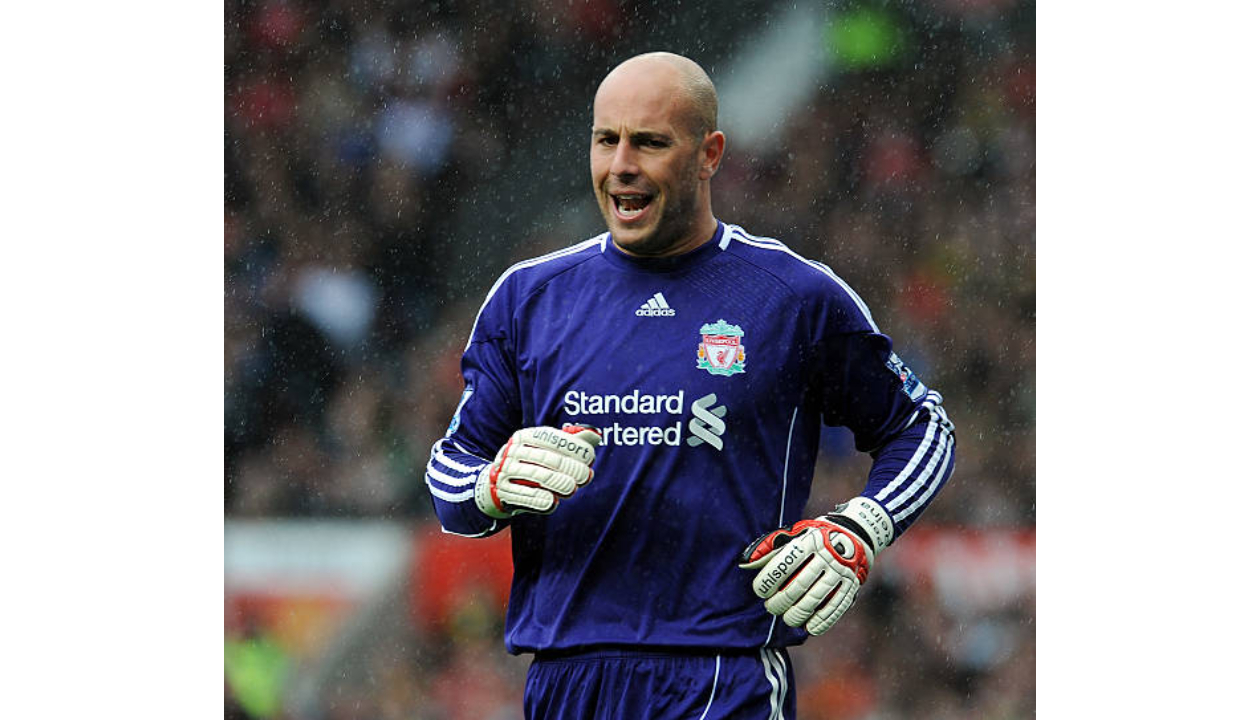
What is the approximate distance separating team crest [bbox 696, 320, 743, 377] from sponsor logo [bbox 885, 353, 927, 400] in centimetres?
36

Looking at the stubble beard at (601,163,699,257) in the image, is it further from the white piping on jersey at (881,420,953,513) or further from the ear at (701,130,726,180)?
the white piping on jersey at (881,420,953,513)

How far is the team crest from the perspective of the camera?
3.40 m

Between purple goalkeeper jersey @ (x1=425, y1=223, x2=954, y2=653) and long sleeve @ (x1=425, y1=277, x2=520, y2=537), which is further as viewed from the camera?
long sleeve @ (x1=425, y1=277, x2=520, y2=537)

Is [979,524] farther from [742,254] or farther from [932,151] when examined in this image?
[742,254]

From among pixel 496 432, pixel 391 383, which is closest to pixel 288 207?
pixel 391 383

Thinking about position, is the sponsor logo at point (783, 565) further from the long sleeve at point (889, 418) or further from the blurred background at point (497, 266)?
the blurred background at point (497, 266)

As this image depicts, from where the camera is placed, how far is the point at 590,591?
3.37 m

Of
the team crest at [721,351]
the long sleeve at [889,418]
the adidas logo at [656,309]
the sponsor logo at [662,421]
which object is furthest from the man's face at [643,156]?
the long sleeve at [889,418]

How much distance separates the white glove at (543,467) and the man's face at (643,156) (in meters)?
0.51

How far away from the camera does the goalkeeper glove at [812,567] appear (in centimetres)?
324

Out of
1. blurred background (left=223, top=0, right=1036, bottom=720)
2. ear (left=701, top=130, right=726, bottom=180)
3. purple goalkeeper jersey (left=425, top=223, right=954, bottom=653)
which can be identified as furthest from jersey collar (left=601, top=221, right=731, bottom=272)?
blurred background (left=223, top=0, right=1036, bottom=720)

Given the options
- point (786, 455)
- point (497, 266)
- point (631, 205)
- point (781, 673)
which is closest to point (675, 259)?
point (631, 205)

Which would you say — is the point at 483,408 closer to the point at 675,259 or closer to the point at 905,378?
the point at 675,259

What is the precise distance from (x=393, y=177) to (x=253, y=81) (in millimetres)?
926
